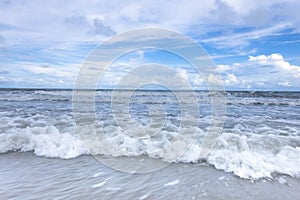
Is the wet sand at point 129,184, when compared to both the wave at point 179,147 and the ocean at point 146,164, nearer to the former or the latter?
the ocean at point 146,164

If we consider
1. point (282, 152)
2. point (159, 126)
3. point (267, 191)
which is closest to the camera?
point (267, 191)

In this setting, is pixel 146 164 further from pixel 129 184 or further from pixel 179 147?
pixel 179 147

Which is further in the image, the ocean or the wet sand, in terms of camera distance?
the ocean

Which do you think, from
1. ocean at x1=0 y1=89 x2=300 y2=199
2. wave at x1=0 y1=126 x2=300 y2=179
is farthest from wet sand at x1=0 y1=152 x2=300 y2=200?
wave at x1=0 y1=126 x2=300 y2=179

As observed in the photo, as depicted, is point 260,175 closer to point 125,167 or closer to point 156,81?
point 125,167

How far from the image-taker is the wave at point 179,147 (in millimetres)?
4512

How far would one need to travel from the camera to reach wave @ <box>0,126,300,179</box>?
14.8 feet

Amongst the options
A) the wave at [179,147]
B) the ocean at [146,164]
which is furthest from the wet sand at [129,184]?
the wave at [179,147]

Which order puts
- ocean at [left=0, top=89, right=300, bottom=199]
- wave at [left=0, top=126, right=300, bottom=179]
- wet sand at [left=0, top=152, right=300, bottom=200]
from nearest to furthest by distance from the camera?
wet sand at [left=0, top=152, right=300, bottom=200]
ocean at [left=0, top=89, right=300, bottom=199]
wave at [left=0, top=126, right=300, bottom=179]

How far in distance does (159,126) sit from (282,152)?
3973 millimetres

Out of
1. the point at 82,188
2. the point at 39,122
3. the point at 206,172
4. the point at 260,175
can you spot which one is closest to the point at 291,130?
the point at 260,175

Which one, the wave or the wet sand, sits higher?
the wave

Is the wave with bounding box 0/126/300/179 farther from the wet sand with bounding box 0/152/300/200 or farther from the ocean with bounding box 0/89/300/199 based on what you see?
the wet sand with bounding box 0/152/300/200

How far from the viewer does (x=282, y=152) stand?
520cm
